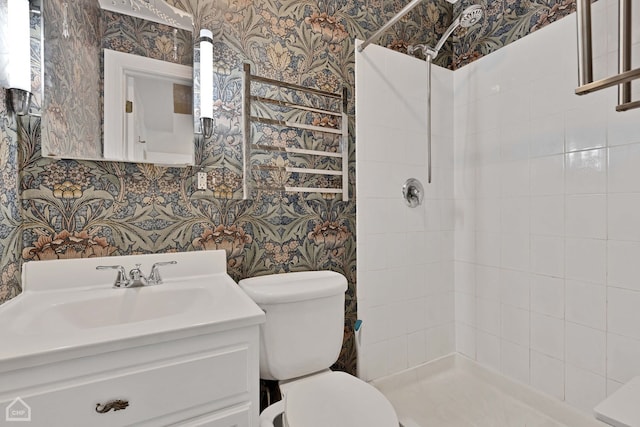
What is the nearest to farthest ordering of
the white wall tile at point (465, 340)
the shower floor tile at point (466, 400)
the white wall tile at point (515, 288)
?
the shower floor tile at point (466, 400), the white wall tile at point (515, 288), the white wall tile at point (465, 340)

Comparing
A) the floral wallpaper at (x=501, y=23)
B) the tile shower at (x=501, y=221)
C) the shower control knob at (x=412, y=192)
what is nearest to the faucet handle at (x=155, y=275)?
the tile shower at (x=501, y=221)

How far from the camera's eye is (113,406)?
73cm

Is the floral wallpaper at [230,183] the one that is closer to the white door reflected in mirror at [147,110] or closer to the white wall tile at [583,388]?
the white door reflected in mirror at [147,110]

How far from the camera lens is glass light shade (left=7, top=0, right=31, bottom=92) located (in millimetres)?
958

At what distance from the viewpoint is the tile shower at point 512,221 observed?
4.42 feet

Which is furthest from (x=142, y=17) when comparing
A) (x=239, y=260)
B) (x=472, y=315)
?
(x=472, y=315)

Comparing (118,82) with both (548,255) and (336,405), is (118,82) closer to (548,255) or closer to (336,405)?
(336,405)

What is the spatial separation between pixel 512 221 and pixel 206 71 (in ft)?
5.61

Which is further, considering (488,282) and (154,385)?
(488,282)

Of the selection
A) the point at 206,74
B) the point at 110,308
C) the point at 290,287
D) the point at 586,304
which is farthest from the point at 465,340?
the point at 206,74

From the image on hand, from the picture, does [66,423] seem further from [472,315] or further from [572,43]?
[572,43]

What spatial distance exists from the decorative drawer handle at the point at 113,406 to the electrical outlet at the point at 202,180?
80cm

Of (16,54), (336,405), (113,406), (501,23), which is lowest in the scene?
(336,405)

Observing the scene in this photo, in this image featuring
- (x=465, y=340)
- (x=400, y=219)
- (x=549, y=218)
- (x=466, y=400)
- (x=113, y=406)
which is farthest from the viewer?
(x=465, y=340)
